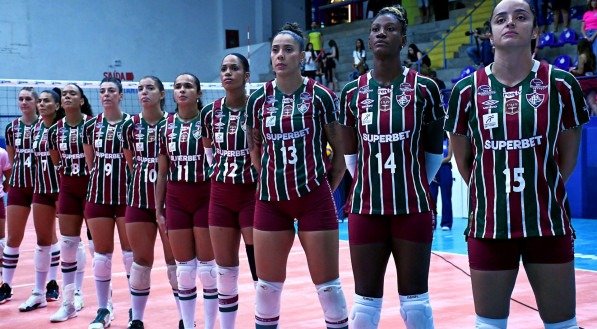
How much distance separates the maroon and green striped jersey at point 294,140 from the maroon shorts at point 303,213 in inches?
1.8

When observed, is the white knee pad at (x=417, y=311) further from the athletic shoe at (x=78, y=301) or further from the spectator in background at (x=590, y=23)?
the spectator in background at (x=590, y=23)

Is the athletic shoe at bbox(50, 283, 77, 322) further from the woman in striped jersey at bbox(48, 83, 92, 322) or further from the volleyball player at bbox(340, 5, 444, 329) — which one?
the volleyball player at bbox(340, 5, 444, 329)

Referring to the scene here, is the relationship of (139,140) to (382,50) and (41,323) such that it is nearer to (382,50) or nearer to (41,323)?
(41,323)

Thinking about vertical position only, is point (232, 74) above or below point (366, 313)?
above

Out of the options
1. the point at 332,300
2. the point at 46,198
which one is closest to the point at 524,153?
the point at 332,300

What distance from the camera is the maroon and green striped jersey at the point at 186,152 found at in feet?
19.4

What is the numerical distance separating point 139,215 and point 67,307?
1475 millimetres

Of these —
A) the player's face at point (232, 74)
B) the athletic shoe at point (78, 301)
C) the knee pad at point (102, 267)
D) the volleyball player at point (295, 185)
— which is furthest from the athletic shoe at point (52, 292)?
the volleyball player at point (295, 185)

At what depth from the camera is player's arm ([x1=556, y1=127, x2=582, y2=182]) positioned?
3.67 m

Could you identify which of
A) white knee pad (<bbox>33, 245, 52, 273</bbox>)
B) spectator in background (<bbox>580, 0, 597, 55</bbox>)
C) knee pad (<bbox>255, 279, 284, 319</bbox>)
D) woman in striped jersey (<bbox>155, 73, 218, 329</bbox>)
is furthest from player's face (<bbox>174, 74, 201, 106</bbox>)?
A: spectator in background (<bbox>580, 0, 597, 55</bbox>)

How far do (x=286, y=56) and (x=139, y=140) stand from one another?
76.4 inches

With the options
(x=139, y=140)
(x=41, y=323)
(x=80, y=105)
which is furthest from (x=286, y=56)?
(x=41, y=323)

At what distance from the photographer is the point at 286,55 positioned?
490 centimetres

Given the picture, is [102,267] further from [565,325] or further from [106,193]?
[565,325]
